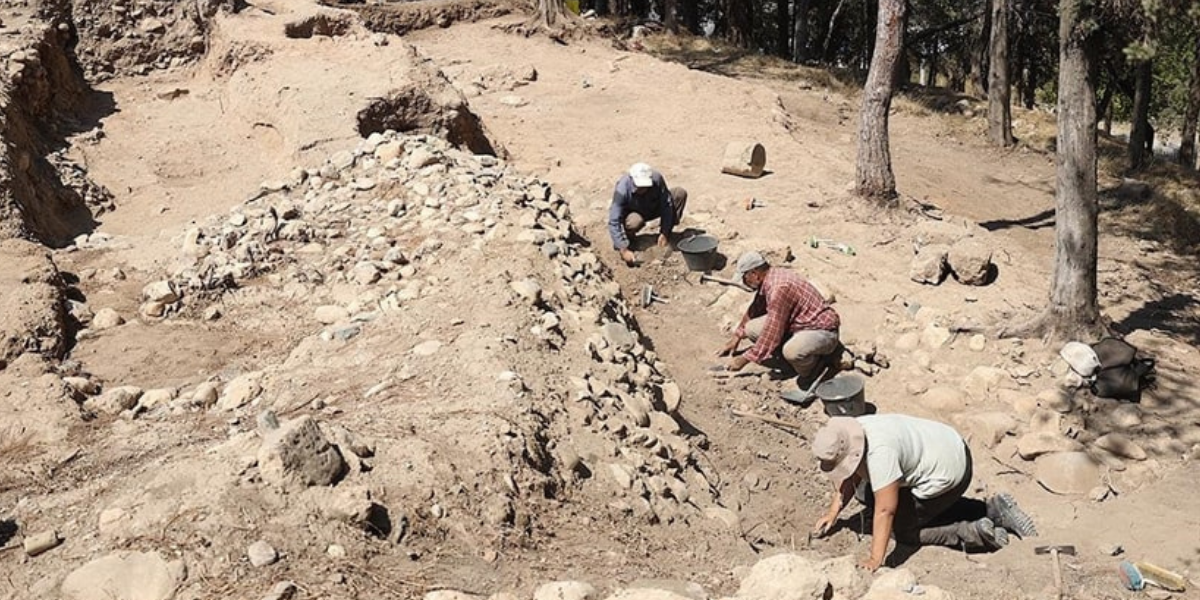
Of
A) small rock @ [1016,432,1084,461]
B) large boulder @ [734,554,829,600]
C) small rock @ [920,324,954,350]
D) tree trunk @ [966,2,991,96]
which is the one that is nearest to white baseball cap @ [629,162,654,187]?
small rock @ [920,324,954,350]

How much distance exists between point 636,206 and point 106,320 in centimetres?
424

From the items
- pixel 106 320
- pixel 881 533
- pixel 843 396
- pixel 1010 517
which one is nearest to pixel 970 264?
pixel 843 396

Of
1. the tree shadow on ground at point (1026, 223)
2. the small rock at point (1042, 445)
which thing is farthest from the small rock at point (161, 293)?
the tree shadow on ground at point (1026, 223)

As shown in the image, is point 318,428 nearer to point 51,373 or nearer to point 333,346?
point 333,346

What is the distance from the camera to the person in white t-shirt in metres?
4.47

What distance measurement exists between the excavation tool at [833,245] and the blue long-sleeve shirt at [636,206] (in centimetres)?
124

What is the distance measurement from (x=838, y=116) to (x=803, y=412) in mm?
8197

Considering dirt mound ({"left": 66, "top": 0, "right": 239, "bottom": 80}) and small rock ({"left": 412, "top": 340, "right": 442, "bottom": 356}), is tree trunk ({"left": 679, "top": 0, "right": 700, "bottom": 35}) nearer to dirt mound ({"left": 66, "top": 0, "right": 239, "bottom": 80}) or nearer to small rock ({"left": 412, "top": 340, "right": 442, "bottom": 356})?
dirt mound ({"left": 66, "top": 0, "right": 239, "bottom": 80})

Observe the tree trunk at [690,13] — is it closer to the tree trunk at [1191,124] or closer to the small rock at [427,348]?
the tree trunk at [1191,124]

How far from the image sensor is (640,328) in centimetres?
752

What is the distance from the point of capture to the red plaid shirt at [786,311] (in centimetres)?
657

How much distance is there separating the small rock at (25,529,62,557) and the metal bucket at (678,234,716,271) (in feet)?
18.1

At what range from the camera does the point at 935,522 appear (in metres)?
5.05

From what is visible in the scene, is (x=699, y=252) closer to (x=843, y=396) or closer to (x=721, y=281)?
(x=721, y=281)
